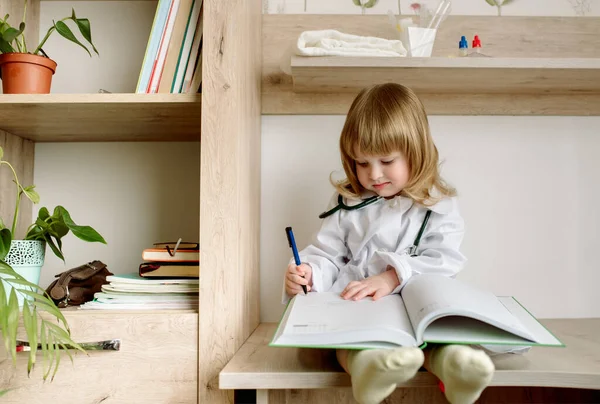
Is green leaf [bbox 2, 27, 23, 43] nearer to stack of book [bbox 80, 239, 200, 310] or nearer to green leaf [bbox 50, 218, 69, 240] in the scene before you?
green leaf [bbox 50, 218, 69, 240]

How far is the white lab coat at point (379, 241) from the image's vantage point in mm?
1116

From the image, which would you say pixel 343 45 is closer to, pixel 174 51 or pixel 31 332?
pixel 174 51

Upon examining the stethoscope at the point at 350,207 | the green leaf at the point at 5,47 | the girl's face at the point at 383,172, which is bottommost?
the stethoscope at the point at 350,207

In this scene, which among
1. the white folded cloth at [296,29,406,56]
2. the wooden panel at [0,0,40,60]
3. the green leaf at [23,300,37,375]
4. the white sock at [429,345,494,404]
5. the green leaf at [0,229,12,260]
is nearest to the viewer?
the white sock at [429,345,494,404]

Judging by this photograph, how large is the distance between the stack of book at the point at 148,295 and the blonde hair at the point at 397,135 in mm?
439

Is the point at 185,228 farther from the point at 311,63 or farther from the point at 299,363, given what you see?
the point at 299,363

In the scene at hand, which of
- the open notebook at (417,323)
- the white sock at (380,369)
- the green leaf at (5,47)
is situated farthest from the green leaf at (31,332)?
the green leaf at (5,47)

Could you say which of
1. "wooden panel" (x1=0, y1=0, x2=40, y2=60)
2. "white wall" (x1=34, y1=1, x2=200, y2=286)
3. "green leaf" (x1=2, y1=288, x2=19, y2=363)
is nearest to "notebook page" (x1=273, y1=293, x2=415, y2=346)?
"green leaf" (x1=2, y1=288, x2=19, y2=363)

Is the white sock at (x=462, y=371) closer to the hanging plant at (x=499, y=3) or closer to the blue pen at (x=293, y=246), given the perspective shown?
the blue pen at (x=293, y=246)

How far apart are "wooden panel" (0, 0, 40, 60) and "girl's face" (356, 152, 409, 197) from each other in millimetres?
931

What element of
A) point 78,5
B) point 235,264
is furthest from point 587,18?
point 78,5

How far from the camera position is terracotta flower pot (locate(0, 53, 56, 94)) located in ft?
3.73

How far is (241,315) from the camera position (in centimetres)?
106

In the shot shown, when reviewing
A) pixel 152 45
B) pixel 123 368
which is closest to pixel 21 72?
pixel 152 45
